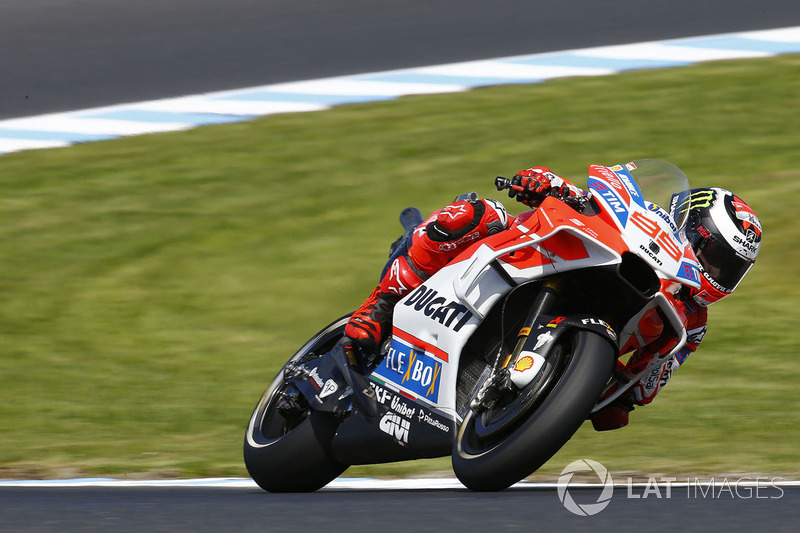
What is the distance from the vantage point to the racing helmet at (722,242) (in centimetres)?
434

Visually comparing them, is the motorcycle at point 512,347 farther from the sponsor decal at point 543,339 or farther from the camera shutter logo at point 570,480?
the camera shutter logo at point 570,480

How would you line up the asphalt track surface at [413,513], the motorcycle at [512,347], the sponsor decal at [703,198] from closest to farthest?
the asphalt track surface at [413,513] < the motorcycle at [512,347] < the sponsor decal at [703,198]

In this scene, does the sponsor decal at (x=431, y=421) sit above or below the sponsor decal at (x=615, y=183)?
below

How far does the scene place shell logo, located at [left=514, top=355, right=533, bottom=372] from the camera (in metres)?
3.87

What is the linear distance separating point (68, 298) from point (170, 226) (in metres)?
1.19

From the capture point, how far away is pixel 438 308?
14.4ft

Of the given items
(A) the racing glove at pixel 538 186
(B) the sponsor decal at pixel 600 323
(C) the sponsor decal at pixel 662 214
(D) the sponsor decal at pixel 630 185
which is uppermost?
(A) the racing glove at pixel 538 186

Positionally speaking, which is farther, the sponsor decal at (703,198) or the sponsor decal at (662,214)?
the sponsor decal at (703,198)

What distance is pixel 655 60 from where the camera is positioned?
37.6 ft

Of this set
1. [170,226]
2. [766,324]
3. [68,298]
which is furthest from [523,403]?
[170,226]

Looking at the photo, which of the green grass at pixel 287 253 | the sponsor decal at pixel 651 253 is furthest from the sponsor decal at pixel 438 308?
the green grass at pixel 287 253

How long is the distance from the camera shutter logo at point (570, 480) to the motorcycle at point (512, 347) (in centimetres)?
19

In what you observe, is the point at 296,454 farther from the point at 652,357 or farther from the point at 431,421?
the point at 652,357

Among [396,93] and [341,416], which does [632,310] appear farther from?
[396,93]
